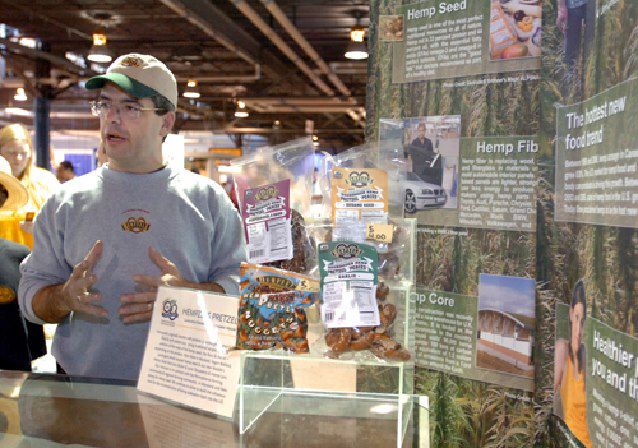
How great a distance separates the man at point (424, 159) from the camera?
2619 millimetres

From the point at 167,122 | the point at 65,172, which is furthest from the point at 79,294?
the point at 65,172

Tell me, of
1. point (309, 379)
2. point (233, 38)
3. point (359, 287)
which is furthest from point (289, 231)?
point (233, 38)

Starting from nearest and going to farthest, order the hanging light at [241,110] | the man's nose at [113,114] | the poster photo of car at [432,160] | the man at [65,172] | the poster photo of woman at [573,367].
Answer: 1. the poster photo of woman at [573,367]
2. the man's nose at [113,114]
3. the poster photo of car at [432,160]
4. the man at [65,172]
5. the hanging light at [241,110]

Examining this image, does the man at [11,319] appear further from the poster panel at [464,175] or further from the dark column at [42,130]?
the dark column at [42,130]

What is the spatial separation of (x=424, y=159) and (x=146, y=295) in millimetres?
1265

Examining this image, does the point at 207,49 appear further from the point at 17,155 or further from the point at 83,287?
the point at 83,287

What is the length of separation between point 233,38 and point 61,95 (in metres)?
7.05

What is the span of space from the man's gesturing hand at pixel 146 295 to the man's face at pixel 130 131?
0.38 meters

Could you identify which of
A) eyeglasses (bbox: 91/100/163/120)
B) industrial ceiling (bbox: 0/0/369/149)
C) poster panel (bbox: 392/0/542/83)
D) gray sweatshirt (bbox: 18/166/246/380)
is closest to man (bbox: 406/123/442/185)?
poster panel (bbox: 392/0/542/83)

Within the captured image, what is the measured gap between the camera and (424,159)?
2639 millimetres

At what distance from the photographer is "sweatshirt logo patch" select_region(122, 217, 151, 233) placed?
6.78 feet

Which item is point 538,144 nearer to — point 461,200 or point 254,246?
point 461,200

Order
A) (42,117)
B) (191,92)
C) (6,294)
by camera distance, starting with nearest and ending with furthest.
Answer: (6,294)
(42,117)
(191,92)

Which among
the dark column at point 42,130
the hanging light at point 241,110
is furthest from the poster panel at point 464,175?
the hanging light at point 241,110
